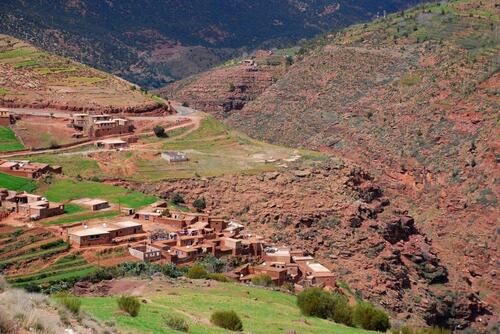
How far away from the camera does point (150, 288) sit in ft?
103

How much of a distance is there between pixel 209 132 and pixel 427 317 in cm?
2957

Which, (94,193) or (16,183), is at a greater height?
(16,183)

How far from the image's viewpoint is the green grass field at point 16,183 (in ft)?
165

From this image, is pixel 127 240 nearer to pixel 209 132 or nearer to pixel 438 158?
pixel 209 132

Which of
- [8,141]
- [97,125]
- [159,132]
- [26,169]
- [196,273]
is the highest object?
[97,125]

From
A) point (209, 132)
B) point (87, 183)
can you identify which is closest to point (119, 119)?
point (209, 132)

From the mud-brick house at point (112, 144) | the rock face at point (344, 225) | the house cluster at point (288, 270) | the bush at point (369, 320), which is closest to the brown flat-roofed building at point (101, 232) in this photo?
the house cluster at point (288, 270)

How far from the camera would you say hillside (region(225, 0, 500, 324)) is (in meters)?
62.7

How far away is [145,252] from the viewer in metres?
42.4

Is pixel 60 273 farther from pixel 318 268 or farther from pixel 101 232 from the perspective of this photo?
pixel 318 268

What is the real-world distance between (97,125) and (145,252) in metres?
25.3

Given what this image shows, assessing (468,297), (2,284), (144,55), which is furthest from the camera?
(144,55)

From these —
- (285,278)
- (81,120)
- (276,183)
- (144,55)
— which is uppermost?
(144,55)

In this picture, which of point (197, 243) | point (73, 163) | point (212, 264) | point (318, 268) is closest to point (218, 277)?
point (212, 264)
